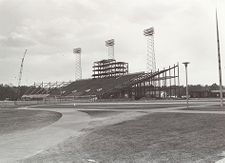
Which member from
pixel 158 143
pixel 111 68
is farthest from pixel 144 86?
pixel 158 143

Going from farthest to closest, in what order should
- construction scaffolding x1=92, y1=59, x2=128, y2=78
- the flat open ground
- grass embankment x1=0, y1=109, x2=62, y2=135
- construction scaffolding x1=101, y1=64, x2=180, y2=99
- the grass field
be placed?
construction scaffolding x1=92, y1=59, x2=128, y2=78 → construction scaffolding x1=101, y1=64, x2=180, y2=99 → grass embankment x1=0, y1=109, x2=62, y2=135 → the flat open ground → the grass field

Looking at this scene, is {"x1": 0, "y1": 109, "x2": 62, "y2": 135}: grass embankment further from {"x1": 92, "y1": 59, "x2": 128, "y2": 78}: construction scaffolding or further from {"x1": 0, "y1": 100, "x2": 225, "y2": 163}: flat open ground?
{"x1": 92, "y1": 59, "x2": 128, "y2": 78}: construction scaffolding

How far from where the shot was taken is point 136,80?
10175cm

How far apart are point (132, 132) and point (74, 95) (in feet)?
326

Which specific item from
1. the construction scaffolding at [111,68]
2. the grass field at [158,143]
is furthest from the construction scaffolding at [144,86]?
the grass field at [158,143]

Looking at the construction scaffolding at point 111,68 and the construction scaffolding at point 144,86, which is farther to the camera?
Result: the construction scaffolding at point 111,68

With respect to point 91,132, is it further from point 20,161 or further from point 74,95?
point 74,95

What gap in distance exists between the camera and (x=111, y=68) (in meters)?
147

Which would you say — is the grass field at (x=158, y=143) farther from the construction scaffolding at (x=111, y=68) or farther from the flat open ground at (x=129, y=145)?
the construction scaffolding at (x=111, y=68)

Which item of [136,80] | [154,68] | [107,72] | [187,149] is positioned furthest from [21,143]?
[107,72]

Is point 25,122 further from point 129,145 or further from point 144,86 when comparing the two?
point 144,86

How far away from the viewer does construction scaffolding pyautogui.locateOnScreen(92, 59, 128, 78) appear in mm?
145000

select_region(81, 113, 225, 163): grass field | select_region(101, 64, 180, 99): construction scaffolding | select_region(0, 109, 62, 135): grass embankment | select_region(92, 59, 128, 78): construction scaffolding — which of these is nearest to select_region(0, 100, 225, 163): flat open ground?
select_region(81, 113, 225, 163): grass field

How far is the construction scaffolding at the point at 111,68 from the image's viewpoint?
14500 cm
